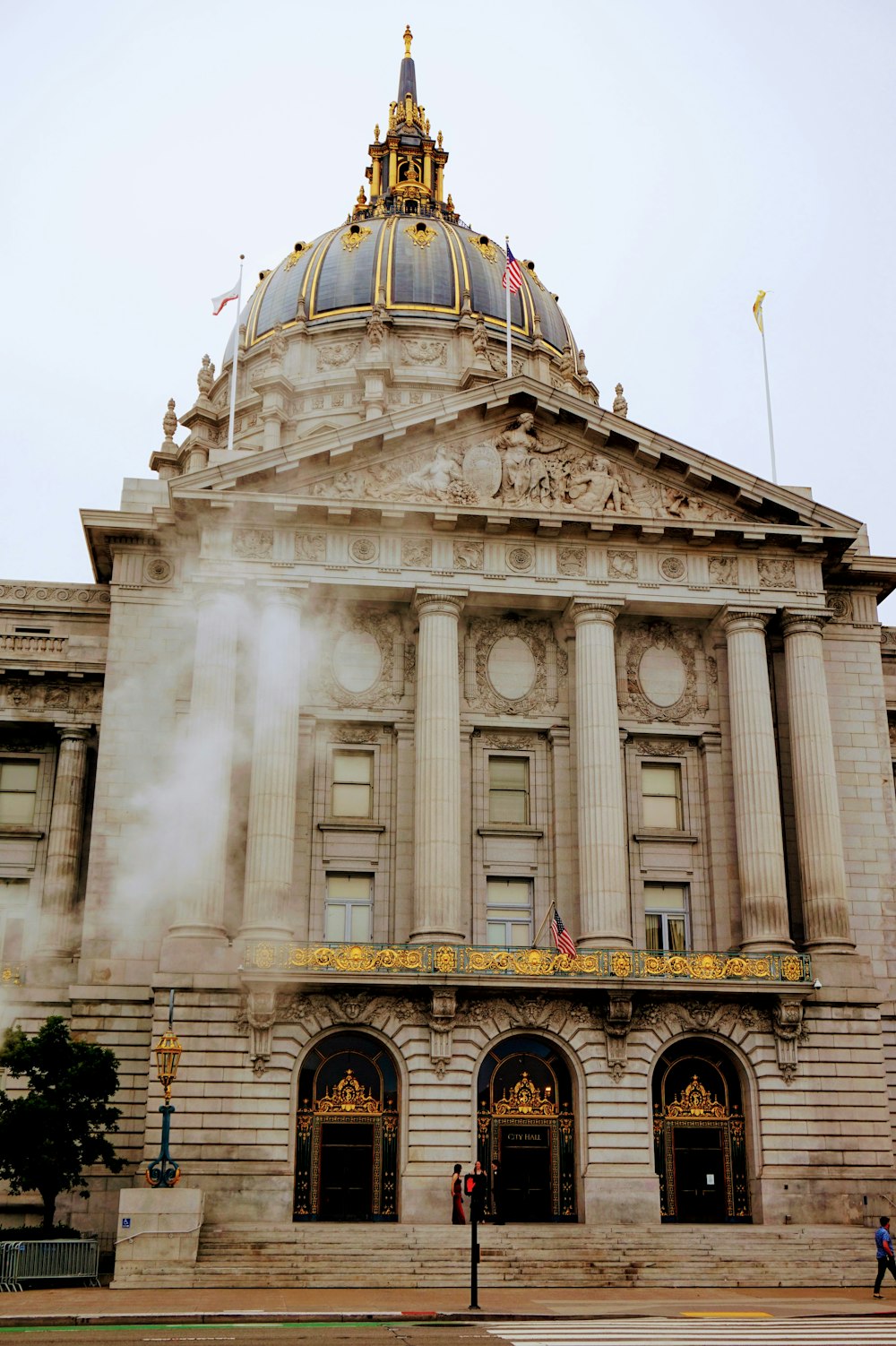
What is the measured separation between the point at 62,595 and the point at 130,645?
5068 millimetres

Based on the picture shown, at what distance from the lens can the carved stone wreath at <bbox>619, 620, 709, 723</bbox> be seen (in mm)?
42062

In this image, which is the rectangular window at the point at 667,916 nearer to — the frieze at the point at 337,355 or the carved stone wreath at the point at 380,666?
the carved stone wreath at the point at 380,666

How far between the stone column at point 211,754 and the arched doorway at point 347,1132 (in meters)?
4.22

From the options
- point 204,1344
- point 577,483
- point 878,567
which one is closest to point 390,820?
point 577,483

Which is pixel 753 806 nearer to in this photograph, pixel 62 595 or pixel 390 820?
pixel 390 820

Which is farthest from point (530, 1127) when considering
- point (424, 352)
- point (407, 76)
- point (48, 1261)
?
point (407, 76)

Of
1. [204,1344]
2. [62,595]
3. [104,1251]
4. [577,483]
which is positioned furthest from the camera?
[62,595]

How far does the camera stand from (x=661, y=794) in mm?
41875

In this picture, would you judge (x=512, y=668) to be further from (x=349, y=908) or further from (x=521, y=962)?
(x=521, y=962)

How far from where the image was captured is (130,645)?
136ft

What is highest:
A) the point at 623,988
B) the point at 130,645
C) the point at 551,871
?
the point at 130,645

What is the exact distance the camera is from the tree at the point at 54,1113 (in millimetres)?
31672

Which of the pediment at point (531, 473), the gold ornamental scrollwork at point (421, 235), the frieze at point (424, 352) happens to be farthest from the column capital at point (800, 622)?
the gold ornamental scrollwork at point (421, 235)

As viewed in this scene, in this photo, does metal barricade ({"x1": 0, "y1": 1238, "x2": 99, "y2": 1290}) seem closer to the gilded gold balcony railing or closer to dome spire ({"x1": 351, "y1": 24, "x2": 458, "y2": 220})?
the gilded gold balcony railing
